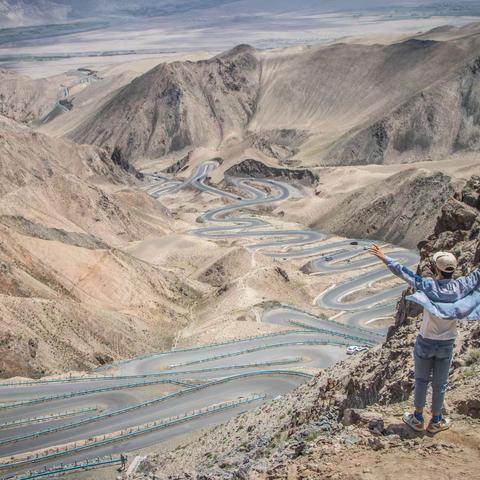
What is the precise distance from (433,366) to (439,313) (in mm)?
892

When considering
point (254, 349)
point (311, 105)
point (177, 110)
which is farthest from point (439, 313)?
point (311, 105)

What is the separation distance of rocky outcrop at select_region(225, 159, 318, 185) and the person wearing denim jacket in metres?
106

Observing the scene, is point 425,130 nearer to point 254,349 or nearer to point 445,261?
point 254,349

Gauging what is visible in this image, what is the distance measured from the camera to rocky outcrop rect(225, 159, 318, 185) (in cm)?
11893

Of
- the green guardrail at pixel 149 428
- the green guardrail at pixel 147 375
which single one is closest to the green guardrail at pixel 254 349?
the green guardrail at pixel 147 375

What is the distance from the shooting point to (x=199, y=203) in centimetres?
11650

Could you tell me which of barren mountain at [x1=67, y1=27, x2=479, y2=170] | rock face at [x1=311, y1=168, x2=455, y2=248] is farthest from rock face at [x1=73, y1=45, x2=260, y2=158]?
rock face at [x1=311, y1=168, x2=455, y2=248]

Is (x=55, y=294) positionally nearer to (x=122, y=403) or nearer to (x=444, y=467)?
(x=122, y=403)

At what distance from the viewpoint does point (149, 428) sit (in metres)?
32.2

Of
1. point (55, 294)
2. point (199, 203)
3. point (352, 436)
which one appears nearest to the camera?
point (352, 436)

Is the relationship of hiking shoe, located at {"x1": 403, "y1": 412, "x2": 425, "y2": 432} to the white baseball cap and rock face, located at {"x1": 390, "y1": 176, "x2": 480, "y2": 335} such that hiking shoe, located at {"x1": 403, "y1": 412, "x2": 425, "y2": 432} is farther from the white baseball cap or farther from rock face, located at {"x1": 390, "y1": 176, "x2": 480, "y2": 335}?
rock face, located at {"x1": 390, "y1": 176, "x2": 480, "y2": 335}

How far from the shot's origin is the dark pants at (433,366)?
1064 cm

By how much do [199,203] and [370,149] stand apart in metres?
28.9

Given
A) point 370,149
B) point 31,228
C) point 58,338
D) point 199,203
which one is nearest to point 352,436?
point 58,338
